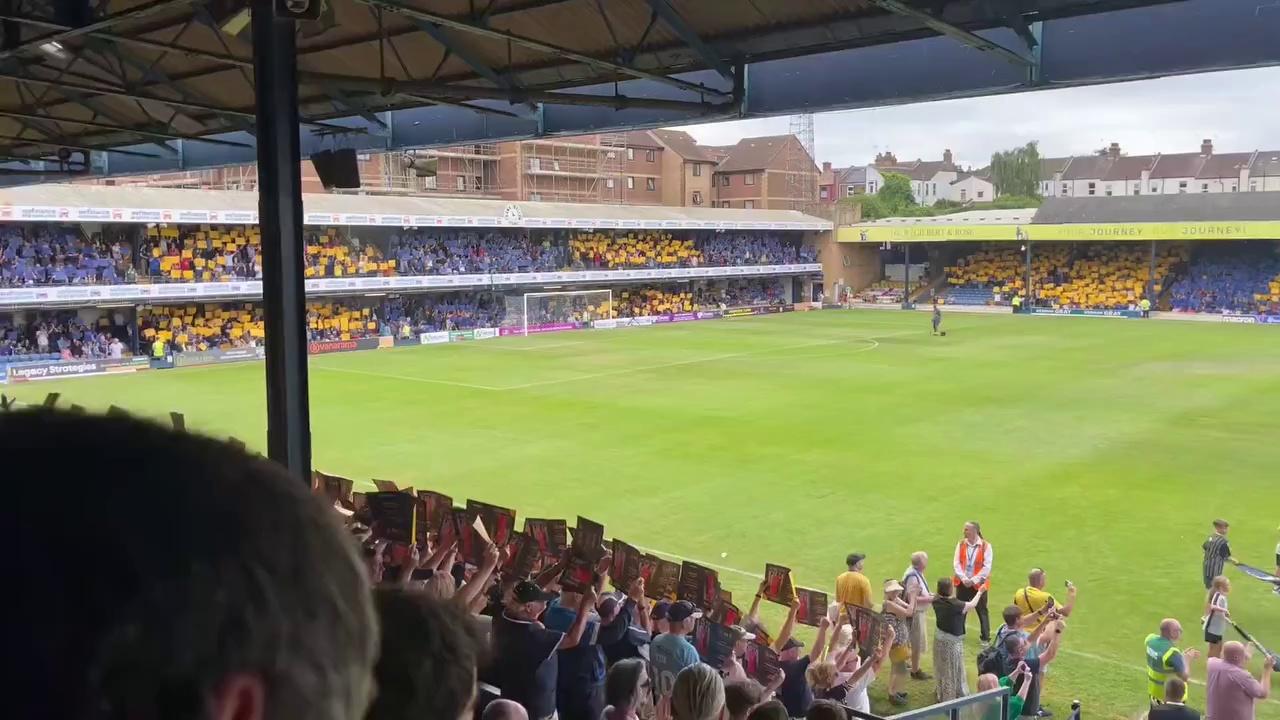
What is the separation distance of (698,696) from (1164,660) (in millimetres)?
5490

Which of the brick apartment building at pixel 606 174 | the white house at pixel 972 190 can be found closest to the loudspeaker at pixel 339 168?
the brick apartment building at pixel 606 174

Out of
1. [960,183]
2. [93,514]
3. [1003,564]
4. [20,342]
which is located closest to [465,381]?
[20,342]

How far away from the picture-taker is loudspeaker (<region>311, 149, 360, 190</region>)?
1012 centimetres

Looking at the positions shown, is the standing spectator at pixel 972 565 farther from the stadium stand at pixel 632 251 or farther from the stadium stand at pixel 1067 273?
the stadium stand at pixel 1067 273

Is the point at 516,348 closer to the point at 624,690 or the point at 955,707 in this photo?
the point at 624,690

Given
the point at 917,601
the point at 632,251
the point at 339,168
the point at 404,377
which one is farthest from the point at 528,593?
the point at 632,251

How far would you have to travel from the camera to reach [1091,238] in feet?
174

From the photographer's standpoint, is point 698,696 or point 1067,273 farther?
point 1067,273

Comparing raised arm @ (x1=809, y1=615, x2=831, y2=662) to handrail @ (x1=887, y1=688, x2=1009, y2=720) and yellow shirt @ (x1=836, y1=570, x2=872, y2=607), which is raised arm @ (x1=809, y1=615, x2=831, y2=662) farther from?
yellow shirt @ (x1=836, y1=570, x2=872, y2=607)

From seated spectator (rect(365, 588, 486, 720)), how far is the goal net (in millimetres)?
44792

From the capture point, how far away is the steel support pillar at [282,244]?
22.0 feet

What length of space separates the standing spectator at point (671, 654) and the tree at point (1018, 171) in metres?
109

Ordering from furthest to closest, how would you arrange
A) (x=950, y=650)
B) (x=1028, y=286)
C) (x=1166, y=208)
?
(x=1028, y=286) < (x=1166, y=208) < (x=950, y=650)

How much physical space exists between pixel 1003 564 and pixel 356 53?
29.9 feet
